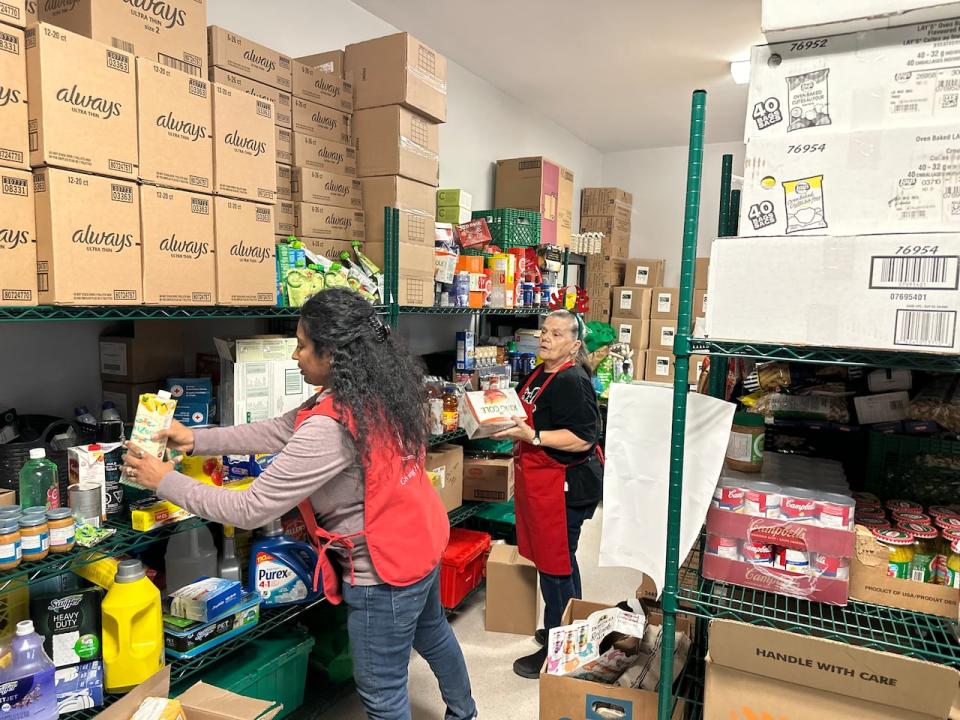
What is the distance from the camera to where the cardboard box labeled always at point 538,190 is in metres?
4.60

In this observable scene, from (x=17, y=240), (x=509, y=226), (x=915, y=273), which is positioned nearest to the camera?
(x=915, y=273)

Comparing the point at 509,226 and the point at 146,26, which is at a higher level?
the point at 146,26

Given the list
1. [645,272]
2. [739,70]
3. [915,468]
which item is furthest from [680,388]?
[645,272]

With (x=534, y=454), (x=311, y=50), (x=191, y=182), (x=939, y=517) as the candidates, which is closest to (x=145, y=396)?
(x=191, y=182)

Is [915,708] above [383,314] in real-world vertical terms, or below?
below

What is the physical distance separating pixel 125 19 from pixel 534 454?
2.04m

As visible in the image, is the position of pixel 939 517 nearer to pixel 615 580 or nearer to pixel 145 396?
pixel 145 396

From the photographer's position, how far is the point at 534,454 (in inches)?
105

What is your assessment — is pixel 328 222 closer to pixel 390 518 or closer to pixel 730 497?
pixel 390 518

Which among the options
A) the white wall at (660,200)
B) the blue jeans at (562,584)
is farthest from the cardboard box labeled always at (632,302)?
the blue jeans at (562,584)

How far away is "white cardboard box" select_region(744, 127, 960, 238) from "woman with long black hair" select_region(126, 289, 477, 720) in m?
1.00

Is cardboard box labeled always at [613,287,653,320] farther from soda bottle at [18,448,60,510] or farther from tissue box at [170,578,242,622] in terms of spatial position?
soda bottle at [18,448,60,510]

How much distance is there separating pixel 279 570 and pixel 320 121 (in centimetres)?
187

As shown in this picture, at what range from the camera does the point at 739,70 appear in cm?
430
